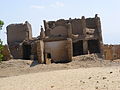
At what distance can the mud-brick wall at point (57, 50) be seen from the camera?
41.1 m

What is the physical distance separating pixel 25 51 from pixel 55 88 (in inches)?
1189

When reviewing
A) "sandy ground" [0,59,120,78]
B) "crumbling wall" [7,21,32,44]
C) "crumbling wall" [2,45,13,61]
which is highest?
"crumbling wall" [7,21,32,44]

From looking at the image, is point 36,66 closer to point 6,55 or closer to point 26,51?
point 6,55

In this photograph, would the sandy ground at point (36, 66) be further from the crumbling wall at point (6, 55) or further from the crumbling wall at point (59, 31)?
the crumbling wall at point (59, 31)

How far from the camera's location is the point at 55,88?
55.9ft

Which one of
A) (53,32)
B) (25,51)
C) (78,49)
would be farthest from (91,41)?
(25,51)

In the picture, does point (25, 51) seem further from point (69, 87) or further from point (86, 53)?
point (69, 87)

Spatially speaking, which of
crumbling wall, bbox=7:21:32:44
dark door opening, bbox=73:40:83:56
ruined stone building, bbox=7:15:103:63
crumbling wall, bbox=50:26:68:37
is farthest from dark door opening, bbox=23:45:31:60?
dark door opening, bbox=73:40:83:56

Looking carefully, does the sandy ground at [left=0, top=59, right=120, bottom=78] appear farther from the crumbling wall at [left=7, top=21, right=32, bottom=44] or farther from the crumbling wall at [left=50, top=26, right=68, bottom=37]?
the crumbling wall at [left=7, top=21, right=32, bottom=44]

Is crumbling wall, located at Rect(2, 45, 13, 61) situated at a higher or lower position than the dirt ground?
higher

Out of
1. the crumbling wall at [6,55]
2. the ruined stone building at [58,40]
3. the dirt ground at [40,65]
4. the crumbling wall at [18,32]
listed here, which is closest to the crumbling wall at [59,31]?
the ruined stone building at [58,40]

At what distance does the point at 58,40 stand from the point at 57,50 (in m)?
1.34

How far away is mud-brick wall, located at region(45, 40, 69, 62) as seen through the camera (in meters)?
41.1

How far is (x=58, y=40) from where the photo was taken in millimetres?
41875
